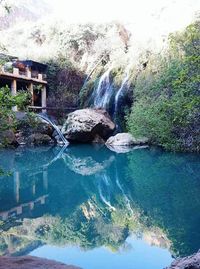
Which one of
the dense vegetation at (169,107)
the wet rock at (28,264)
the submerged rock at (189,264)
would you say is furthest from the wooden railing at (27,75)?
the submerged rock at (189,264)

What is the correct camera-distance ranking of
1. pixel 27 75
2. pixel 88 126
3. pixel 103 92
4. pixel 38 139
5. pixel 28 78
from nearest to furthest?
pixel 88 126, pixel 38 139, pixel 103 92, pixel 28 78, pixel 27 75

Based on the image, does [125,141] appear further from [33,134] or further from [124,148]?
[33,134]

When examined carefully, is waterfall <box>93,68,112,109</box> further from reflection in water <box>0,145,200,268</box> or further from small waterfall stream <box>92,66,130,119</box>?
reflection in water <box>0,145,200,268</box>

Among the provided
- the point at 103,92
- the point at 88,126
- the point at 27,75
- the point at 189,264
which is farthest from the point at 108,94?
the point at 189,264

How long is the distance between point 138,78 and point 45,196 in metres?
14.1

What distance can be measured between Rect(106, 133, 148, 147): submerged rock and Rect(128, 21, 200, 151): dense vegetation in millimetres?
1454

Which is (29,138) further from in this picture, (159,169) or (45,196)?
(45,196)

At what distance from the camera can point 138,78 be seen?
22.0 m

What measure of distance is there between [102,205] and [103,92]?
1765 centimetres

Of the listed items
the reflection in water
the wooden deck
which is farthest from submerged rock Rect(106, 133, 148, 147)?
the wooden deck

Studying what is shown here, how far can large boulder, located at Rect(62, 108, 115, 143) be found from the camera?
74.2ft

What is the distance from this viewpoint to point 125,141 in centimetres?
2112

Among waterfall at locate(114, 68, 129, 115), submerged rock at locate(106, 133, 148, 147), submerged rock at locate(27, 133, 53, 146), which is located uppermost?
waterfall at locate(114, 68, 129, 115)

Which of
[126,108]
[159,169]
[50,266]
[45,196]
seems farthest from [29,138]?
[50,266]
